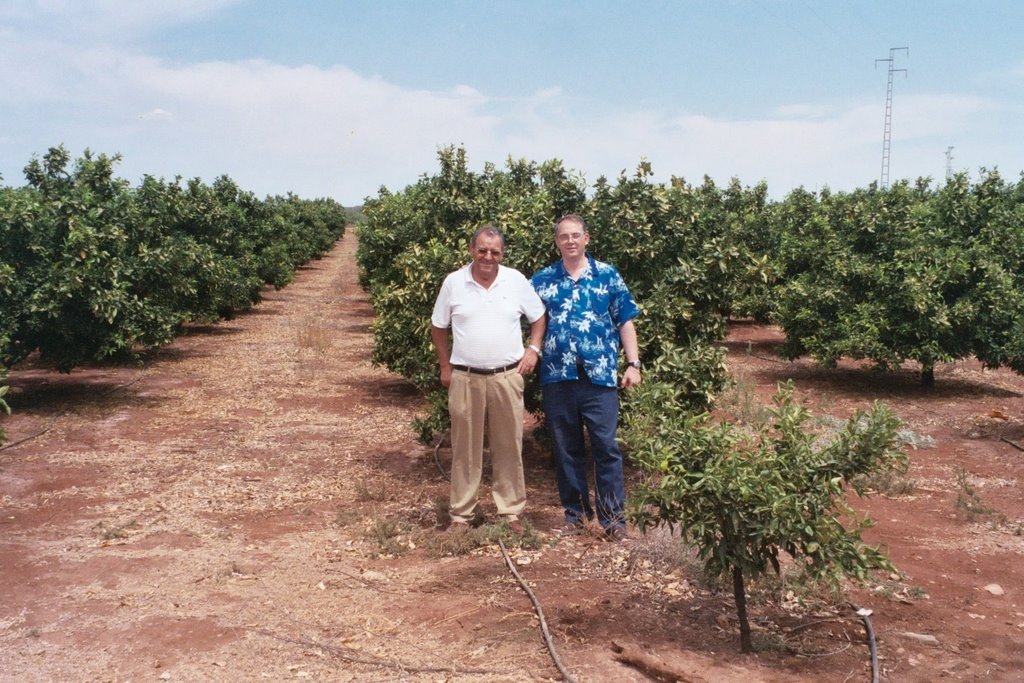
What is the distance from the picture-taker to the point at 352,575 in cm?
586

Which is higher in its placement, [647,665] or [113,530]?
[647,665]

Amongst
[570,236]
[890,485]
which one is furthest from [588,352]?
[890,485]

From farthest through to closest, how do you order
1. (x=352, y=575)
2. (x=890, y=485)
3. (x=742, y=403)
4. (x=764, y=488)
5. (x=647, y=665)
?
1. (x=742, y=403)
2. (x=890, y=485)
3. (x=352, y=575)
4. (x=647, y=665)
5. (x=764, y=488)

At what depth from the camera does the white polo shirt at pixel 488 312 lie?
6.06 meters

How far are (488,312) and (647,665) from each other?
2.58m

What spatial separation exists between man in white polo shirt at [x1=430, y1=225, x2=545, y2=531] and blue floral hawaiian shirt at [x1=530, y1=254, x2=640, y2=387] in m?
0.12

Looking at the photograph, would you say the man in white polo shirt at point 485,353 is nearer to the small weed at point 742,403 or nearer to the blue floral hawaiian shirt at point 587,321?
the blue floral hawaiian shirt at point 587,321

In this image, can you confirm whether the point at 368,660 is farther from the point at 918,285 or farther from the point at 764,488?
the point at 918,285

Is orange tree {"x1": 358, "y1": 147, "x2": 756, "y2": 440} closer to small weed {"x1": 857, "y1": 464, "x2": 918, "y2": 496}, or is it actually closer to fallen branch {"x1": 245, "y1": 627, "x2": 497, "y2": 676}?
small weed {"x1": 857, "y1": 464, "x2": 918, "y2": 496}

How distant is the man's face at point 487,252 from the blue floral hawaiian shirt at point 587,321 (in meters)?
0.42

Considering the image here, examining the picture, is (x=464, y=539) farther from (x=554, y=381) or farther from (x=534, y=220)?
(x=534, y=220)

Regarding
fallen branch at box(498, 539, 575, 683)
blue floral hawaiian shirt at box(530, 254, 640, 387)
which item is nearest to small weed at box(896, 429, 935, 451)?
blue floral hawaiian shirt at box(530, 254, 640, 387)

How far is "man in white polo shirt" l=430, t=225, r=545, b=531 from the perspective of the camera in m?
6.07

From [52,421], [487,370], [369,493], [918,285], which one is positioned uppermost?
[918,285]
